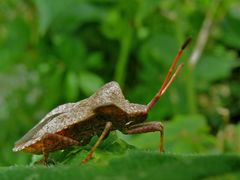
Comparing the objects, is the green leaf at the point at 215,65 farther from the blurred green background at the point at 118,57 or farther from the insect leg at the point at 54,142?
the insect leg at the point at 54,142

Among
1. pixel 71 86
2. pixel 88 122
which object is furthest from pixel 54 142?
pixel 71 86

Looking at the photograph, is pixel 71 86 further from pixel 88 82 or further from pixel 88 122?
pixel 88 122

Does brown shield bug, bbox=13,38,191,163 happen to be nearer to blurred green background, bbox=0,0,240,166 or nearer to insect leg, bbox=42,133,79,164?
insect leg, bbox=42,133,79,164

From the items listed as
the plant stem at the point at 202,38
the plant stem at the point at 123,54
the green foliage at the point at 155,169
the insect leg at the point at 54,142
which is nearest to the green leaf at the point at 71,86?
the plant stem at the point at 123,54

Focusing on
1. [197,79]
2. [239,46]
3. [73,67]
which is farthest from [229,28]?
[73,67]

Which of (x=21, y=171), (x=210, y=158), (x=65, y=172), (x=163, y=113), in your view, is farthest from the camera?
(x=163, y=113)

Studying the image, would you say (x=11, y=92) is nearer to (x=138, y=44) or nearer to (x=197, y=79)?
(x=138, y=44)

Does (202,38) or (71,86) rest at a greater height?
(202,38)
